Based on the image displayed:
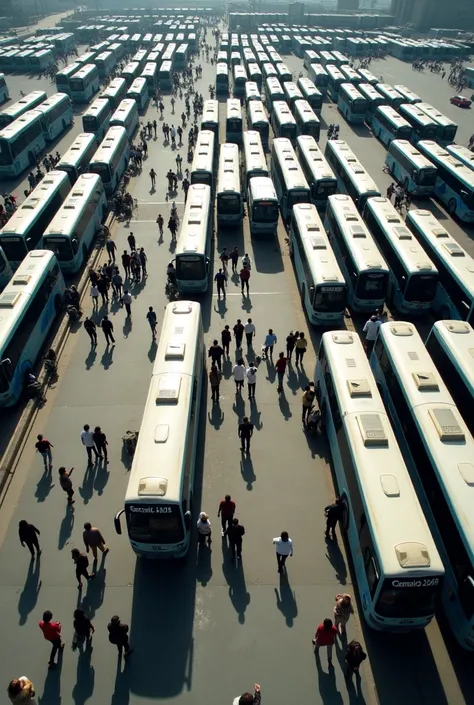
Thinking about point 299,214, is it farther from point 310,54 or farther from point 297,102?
point 310,54

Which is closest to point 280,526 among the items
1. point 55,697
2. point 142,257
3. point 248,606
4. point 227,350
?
point 248,606

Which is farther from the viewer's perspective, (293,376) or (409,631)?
(293,376)

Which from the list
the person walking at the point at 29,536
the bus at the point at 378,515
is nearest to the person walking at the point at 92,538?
the person walking at the point at 29,536

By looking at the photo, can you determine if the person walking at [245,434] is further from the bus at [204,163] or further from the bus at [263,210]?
the bus at [204,163]

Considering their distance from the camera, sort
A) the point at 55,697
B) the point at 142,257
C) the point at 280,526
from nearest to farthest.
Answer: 1. the point at 55,697
2. the point at 280,526
3. the point at 142,257

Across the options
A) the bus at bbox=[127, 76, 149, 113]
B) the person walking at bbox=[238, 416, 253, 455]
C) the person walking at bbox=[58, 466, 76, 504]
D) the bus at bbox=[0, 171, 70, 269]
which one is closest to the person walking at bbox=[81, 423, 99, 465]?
the person walking at bbox=[58, 466, 76, 504]

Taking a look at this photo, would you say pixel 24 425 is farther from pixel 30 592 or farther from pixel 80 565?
pixel 80 565

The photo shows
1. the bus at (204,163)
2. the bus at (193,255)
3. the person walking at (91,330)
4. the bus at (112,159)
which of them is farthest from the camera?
the bus at (112,159)
